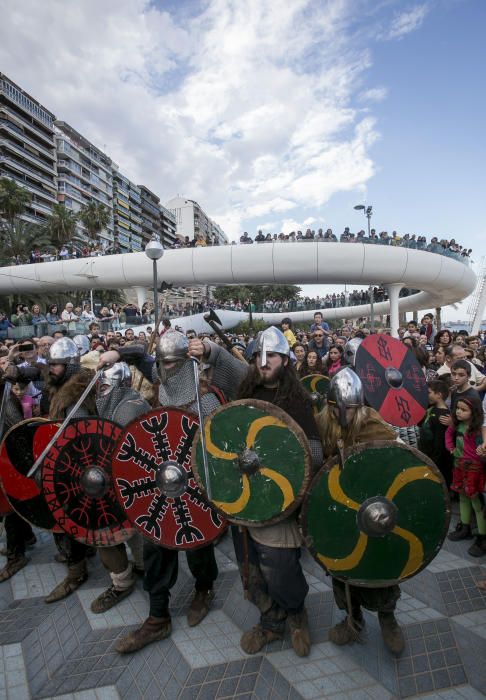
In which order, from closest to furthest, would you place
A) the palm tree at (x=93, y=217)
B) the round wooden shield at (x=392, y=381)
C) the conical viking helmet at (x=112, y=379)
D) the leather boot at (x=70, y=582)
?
the leather boot at (x=70, y=582) < the conical viking helmet at (x=112, y=379) < the round wooden shield at (x=392, y=381) < the palm tree at (x=93, y=217)

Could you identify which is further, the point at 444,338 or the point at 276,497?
the point at 444,338

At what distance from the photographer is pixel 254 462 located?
6.53 ft

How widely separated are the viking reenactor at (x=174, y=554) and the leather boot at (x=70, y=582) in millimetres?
756

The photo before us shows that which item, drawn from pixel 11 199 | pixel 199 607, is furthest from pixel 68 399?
pixel 11 199

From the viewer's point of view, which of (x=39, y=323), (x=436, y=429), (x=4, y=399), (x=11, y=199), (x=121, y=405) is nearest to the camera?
(x=121, y=405)

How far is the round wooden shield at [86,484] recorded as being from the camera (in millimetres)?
2449

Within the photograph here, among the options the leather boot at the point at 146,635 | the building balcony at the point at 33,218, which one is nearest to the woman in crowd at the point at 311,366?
the leather boot at the point at 146,635

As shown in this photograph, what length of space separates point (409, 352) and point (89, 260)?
2326 centimetres

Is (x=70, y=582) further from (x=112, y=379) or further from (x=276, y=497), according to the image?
(x=276, y=497)

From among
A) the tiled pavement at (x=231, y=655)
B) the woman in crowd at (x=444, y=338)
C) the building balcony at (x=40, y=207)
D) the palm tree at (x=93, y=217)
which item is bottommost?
the tiled pavement at (x=231, y=655)

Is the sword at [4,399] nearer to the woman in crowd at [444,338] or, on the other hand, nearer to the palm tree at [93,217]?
the woman in crowd at [444,338]

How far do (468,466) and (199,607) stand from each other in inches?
94.2

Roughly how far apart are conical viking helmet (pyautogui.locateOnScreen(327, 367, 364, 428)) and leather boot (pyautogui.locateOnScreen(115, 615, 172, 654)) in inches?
62.7

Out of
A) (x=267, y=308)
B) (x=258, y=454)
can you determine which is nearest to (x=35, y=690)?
(x=258, y=454)
